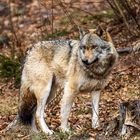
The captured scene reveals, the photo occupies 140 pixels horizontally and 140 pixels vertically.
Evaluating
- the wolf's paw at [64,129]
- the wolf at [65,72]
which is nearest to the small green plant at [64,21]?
the wolf at [65,72]

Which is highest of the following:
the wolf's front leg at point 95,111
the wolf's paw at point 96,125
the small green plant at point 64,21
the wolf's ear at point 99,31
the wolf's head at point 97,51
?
the small green plant at point 64,21

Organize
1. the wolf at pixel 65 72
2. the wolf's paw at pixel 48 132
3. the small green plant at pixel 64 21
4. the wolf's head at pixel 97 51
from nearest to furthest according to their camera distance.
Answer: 1. the wolf's head at pixel 97 51
2. the wolf at pixel 65 72
3. the wolf's paw at pixel 48 132
4. the small green plant at pixel 64 21

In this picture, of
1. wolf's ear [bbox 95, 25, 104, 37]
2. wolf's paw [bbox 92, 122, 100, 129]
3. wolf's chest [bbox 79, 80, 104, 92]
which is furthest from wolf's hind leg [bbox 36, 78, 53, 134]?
wolf's ear [bbox 95, 25, 104, 37]

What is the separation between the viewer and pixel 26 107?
9.61m

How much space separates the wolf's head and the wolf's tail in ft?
3.76

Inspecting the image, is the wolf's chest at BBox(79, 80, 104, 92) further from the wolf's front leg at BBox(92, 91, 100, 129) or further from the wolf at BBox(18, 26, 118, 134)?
the wolf's front leg at BBox(92, 91, 100, 129)

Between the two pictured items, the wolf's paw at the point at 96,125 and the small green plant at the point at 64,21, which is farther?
the small green plant at the point at 64,21

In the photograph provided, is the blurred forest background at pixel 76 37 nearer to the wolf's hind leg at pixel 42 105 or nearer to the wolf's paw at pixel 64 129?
the wolf's paw at pixel 64 129

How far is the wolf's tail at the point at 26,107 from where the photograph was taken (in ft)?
31.4

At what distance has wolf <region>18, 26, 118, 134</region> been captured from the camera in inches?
358

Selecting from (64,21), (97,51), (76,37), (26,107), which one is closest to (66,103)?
(26,107)

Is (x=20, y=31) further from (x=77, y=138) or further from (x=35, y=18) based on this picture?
(x=77, y=138)

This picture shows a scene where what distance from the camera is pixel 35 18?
19.2 metres

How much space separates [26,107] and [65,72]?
88 cm
